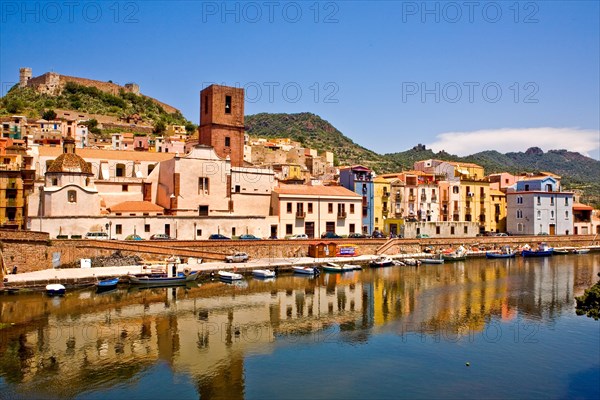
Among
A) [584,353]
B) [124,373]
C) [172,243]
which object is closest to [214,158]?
[172,243]

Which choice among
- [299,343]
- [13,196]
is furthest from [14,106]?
[299,343]

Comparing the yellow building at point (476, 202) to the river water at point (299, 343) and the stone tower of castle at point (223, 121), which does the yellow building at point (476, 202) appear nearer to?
the river water at point (299, 343)

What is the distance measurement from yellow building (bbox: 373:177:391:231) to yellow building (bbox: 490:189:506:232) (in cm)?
1695

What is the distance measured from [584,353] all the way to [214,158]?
3707cm

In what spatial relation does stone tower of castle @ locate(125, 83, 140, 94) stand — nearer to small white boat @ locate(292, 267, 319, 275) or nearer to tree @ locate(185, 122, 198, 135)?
tree @ locate(185, 122, 198, 135)

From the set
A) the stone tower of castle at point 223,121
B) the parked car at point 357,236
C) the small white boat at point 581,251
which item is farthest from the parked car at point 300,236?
the small white boat at point 581,251

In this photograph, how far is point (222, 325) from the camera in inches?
1045

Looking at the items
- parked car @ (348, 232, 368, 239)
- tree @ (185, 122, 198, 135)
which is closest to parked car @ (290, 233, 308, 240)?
parked car @ (348, 232, 368, 239)

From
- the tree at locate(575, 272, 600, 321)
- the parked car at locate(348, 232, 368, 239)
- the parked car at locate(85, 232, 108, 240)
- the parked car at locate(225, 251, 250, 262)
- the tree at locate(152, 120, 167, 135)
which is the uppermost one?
the tree at locate(152, 120, 167, 135)

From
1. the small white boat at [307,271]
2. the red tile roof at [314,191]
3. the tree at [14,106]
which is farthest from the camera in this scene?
the tree at [14,106]

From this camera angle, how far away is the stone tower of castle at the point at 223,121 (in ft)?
176

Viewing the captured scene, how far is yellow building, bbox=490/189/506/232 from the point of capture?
6900 cm

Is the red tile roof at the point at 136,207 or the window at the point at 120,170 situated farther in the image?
the window at the point at 120,170

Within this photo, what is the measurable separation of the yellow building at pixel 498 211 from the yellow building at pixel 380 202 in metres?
16.9
